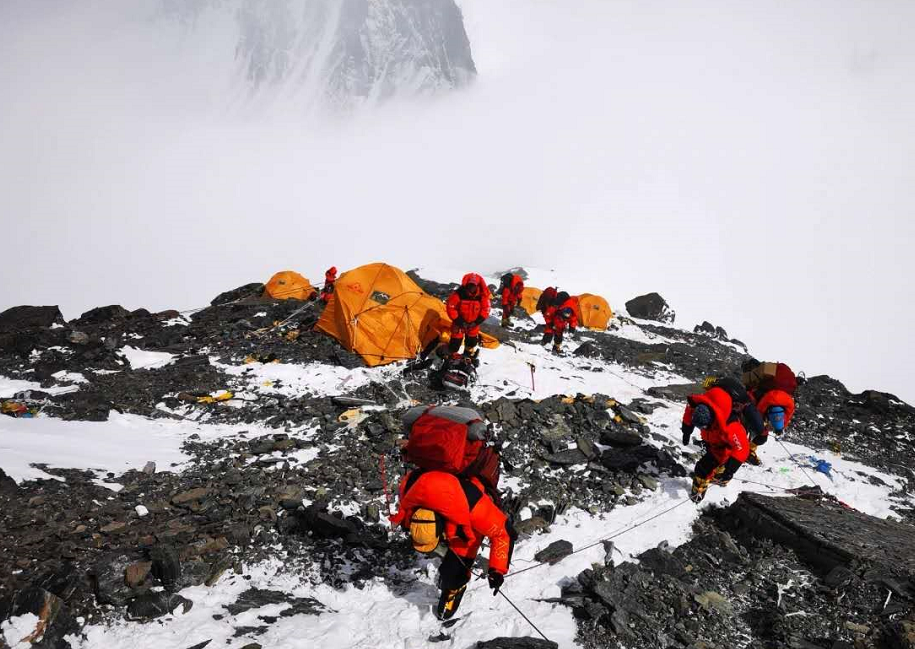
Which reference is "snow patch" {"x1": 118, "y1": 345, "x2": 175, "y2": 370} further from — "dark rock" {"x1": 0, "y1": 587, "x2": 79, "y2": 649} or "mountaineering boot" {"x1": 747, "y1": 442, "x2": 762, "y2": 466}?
"mountaineering boot" {"x1": 747, "y1": 442, "x2": 762, "y2": 466}

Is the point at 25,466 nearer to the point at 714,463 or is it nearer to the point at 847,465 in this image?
the point at 714,463

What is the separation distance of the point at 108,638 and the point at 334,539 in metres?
2.17

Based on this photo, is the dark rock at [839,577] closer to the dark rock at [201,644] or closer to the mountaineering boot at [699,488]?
the mountaineering boot at [699,488]

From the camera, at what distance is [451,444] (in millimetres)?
3805

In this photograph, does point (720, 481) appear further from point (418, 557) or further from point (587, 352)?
point (587, 352)

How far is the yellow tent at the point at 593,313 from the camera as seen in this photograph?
25.1 m

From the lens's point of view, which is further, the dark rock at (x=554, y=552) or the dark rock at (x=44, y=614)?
the dark rock at (x=554, y=552)

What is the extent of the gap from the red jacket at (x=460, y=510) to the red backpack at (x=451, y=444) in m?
0.11

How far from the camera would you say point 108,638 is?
12.0ft

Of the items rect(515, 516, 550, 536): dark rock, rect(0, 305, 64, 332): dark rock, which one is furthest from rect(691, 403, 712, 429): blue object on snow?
rect(0, 305, 64, 332): dark rock

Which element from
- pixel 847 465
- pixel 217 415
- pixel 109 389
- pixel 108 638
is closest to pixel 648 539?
pixel 108 638

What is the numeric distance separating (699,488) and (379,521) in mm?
4401

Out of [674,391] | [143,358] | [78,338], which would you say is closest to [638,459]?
[674,391]

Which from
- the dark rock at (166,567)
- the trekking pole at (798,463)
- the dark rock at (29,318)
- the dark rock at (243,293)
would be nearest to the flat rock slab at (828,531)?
the trekking pole at (798,463)
